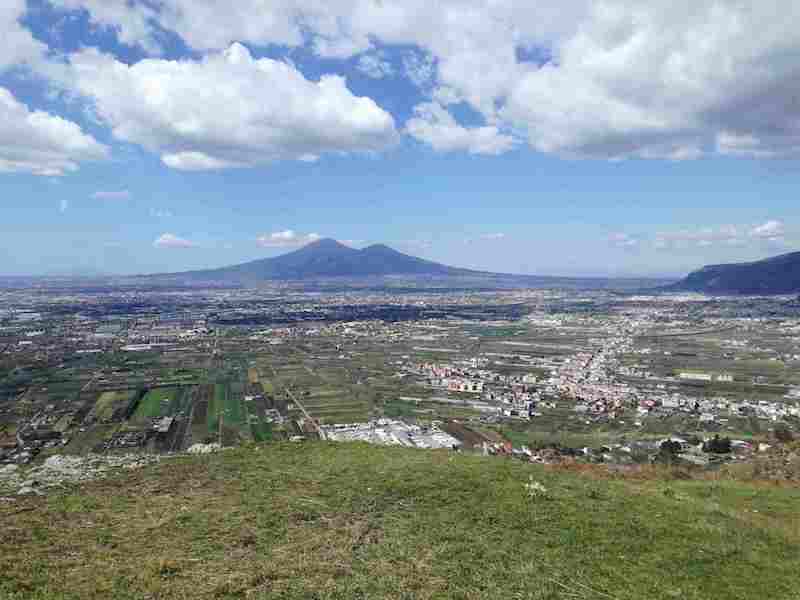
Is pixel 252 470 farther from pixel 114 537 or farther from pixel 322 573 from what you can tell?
pixel 322 573

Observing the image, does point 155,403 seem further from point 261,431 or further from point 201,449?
point 201,449

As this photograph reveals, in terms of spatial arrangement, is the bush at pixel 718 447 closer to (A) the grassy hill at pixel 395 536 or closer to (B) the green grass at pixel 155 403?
(A) the grassy hill at pixel 395 536

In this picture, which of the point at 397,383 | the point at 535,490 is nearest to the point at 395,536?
the point at 535,490

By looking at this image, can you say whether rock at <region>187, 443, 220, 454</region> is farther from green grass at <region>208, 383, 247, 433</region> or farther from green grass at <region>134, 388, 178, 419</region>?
green grass at <region>134, 388, 178, 419</region>

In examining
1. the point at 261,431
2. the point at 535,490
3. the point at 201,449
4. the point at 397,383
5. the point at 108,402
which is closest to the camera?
the point at 535,490

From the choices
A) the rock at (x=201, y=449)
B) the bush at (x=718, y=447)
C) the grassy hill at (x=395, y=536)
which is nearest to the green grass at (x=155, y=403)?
the rock at (x=201, y=449)
